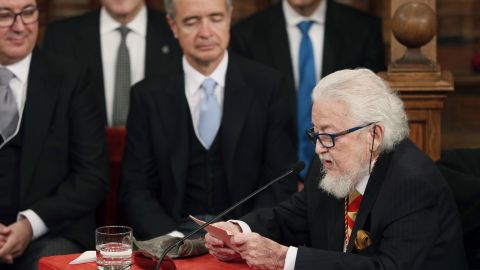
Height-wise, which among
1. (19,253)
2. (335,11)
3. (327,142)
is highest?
(335,11)

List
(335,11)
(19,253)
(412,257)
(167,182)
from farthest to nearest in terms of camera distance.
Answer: (335,11), (167,182), (19,253), (412,257)

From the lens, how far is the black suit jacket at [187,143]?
4883mm

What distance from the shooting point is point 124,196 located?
4.93m

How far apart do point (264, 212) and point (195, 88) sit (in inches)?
43.5

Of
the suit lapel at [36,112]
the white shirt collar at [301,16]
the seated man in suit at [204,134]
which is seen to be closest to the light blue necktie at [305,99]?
the white shirt collar at [301,16]

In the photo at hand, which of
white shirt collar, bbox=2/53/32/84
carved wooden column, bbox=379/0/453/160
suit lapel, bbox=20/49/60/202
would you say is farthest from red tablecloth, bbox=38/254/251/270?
white shirt collar, bbox=2/53/32/84

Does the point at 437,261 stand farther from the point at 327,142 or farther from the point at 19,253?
the point at 19,253

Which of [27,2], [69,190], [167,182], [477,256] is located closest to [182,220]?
[167,182]

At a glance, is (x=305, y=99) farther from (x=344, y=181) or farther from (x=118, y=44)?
(x=344, y=181)

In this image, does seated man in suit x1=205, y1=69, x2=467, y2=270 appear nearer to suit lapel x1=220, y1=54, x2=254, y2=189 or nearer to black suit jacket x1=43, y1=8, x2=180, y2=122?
suit lapel x1=220, y1=54, x2=254, y2=189

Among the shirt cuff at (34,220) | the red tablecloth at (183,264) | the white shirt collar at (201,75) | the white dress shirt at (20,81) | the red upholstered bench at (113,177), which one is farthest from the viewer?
the red upholstered bench at (113,177)

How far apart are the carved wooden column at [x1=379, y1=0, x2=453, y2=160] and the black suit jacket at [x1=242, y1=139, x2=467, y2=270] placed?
829mm

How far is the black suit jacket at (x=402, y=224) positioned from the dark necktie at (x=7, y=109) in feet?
5.55

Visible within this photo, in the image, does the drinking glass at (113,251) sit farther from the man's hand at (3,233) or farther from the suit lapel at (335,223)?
the man's hand at (3,233)
